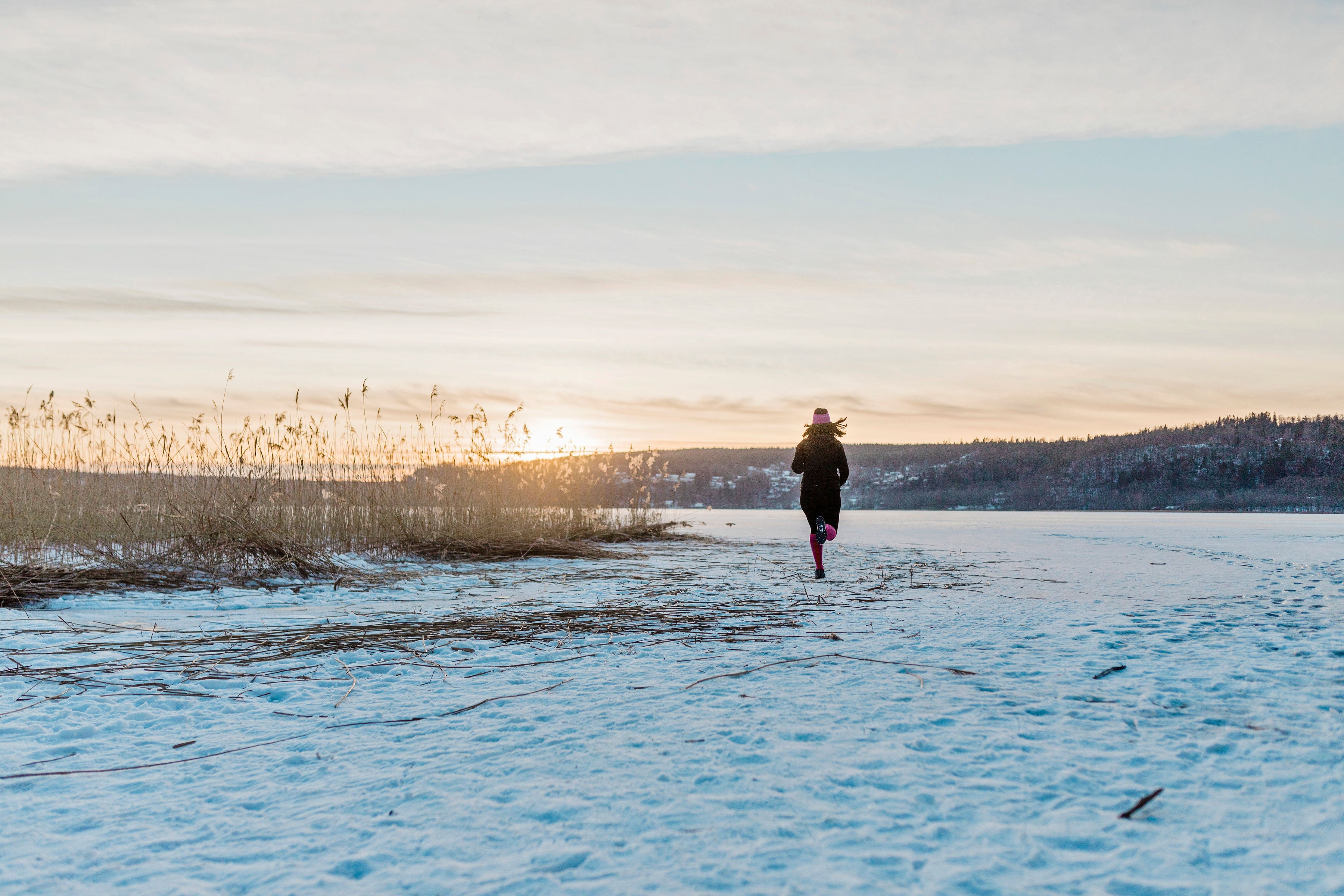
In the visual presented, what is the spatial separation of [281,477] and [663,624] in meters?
5.46

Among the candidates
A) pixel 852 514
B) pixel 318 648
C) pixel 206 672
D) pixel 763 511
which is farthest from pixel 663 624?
pixel 763 511

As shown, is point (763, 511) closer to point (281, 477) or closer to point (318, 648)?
point (281, 477)

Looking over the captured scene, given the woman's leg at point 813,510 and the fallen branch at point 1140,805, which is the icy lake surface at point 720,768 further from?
the woman's leg at point 813,510

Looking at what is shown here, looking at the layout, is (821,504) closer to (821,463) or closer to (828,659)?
(821,463)

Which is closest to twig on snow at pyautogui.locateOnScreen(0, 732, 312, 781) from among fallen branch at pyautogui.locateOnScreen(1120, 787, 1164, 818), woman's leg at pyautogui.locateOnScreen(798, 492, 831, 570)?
fallen branch at pyautogui.locateOnScreen(1120, 787, 1164, 818)

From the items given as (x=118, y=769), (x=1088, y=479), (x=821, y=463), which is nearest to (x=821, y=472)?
(x=821, y=463)

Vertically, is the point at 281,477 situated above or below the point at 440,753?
above

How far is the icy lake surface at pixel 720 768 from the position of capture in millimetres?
1973

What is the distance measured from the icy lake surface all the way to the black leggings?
11.9 ft

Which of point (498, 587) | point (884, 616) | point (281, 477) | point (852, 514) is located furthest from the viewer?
point (852, 514)

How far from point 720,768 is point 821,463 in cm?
680

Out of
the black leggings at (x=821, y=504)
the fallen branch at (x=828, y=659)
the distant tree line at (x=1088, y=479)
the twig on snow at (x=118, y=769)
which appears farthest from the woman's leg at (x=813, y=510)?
the distant tree line at (x=1088, y=479)

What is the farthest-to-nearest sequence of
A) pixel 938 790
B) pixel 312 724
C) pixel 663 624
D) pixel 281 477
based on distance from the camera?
pixel 281 477 → pixel 663 624 → pixel 312 724 → pixel 938 790

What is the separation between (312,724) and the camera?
3215 mm
